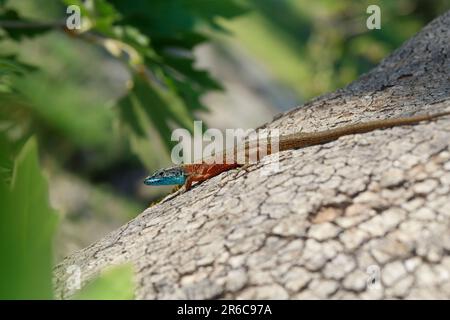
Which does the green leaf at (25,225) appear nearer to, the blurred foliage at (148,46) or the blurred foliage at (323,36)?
the blurred foliage at (148,46)

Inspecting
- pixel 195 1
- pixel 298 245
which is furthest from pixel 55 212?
pixel 195 1

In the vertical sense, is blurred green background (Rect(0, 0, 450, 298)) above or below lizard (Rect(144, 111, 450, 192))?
above

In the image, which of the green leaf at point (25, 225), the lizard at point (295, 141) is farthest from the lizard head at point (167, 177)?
the green leaf at point (25, 225)

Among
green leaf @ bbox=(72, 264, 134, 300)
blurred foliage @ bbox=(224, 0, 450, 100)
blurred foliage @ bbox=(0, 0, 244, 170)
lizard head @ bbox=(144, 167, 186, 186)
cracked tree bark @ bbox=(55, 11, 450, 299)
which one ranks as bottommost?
green leaf @ bbox=(72, 264, 134, 300)

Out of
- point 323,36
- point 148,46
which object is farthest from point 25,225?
point 323,36

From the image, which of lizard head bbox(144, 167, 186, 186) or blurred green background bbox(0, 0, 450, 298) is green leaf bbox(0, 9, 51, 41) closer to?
blurred green background bbox(0, 0, 450, 298)

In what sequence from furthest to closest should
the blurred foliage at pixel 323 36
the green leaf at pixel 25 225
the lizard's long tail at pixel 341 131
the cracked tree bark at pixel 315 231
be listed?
the blurred foliage at pixel 323 36 → the lizard's long tail at pixel 341 131 → the cracked tree bark at pixel 315 231 → the green leaf at pixel 25 225

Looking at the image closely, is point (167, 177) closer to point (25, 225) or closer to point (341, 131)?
point (341, 131)

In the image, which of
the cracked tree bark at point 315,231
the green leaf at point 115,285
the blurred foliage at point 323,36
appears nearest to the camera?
the green leaf at point 115,285

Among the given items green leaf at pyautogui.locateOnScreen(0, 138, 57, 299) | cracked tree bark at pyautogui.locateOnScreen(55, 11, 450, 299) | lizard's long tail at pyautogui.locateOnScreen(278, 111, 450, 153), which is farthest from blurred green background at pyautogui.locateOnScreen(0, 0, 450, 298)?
lizard's long tail at pyautogui.locateOnScreen(278, 111, 450, 153)
